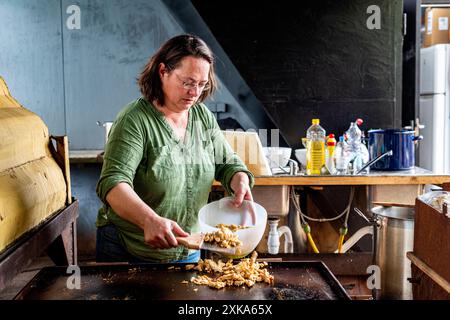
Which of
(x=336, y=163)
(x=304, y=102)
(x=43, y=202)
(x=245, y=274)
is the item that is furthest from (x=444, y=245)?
(x=304, y=102)

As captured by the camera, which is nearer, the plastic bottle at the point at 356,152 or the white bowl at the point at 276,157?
the plastic bottle at the point at 356,152

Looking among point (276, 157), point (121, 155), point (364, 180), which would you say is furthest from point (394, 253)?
point (276, 157)

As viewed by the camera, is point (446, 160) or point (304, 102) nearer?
point (304, 102)

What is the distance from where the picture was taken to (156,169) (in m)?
2.36

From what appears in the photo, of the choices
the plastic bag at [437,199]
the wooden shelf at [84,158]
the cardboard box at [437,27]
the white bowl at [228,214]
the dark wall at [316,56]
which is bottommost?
the white bowl at [228,214]

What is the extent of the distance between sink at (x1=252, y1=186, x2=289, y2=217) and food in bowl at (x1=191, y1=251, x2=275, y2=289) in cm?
190

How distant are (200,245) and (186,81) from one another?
734 mm

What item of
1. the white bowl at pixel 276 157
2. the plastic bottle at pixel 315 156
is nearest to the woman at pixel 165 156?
the plastic bottle at pixel 315 156

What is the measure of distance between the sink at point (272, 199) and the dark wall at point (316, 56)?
1.80 metres

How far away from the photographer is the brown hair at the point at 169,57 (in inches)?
94.2

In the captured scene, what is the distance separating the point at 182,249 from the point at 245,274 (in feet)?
1.47

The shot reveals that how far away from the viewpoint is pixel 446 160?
21.6 ft

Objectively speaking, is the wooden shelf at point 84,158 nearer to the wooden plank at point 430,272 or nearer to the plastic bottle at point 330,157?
the plastic bottle at point 330,157
